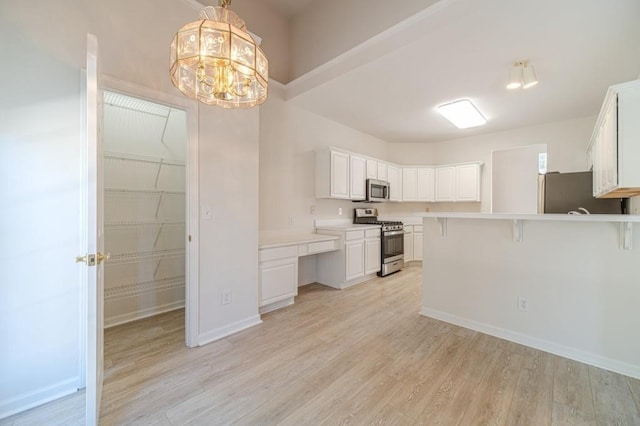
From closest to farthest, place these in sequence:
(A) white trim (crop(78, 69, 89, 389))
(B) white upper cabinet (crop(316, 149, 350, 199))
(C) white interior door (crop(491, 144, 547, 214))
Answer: (A) white trim (crop(78, 69, 89, 389)), (B) white upper cabinet (crop(316, 149, 350, 199)), (C) white interior door (crop(491, 144, 547, 214))

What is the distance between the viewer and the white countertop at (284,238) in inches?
120

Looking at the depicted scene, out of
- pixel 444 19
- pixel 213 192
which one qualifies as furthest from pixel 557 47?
pixel 213 192

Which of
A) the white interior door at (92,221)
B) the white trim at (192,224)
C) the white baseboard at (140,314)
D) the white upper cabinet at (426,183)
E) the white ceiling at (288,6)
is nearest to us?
the white interior door at (92,221)

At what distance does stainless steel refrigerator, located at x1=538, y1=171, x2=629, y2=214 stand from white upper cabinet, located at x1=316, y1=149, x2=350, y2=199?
277cm

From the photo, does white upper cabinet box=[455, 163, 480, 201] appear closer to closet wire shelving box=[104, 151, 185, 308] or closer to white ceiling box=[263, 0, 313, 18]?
white ceiling box=[263, 0, 313, 18]

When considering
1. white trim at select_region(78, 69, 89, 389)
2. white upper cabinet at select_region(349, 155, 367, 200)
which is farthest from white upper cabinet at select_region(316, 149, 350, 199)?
white trim at select_region(78, 69, 89, 389)

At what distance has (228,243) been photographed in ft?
8.30

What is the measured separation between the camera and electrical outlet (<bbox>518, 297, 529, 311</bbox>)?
2396 millimetres

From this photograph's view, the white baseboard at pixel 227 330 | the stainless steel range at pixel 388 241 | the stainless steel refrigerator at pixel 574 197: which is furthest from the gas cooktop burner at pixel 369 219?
the white baseboard at pixel 227 330

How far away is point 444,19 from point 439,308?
112 inches

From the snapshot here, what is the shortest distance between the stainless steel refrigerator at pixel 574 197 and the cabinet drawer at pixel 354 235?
2.53m

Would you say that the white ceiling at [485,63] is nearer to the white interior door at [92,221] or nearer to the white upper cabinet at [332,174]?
the white upper cabinet at [332,174]

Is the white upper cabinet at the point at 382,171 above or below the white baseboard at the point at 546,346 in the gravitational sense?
above

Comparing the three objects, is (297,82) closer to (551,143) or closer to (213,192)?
(213,192)
